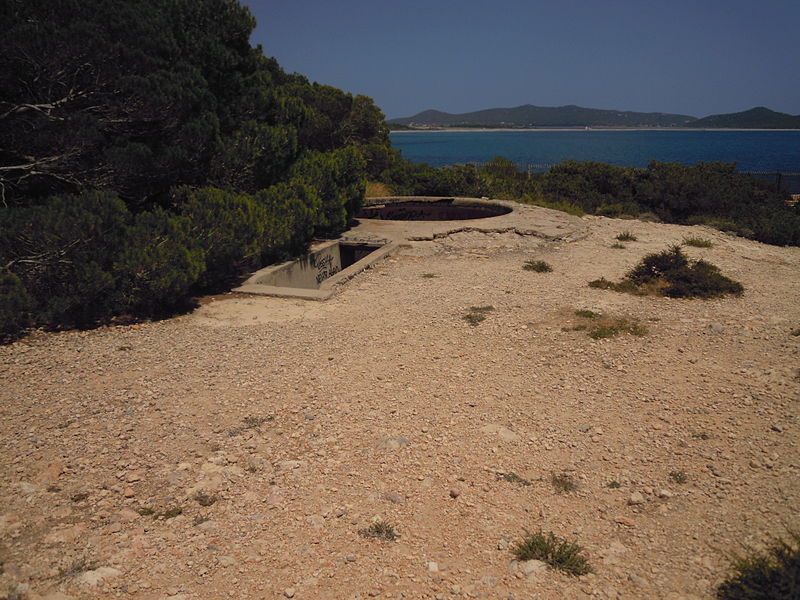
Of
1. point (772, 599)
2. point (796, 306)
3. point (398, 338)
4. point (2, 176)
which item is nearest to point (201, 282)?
point (2, 176)

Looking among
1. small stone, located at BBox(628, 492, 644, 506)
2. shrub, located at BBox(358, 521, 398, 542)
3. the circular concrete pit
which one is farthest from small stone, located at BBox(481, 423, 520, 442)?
the circular concrete pit

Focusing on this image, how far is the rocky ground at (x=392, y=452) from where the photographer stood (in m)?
2.93

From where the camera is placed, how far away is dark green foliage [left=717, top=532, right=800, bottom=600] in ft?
7.75

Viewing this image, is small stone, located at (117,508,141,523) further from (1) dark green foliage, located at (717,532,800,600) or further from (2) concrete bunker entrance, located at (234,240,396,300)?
(2) concrete bunker entrance, located at (234,240,396,300)

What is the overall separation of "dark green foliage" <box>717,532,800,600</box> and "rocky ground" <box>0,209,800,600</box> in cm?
14

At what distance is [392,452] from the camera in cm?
406

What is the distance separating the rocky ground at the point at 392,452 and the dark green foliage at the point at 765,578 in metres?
0.14

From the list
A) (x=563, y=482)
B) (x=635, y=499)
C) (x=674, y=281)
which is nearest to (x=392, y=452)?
(x=563, y=482)

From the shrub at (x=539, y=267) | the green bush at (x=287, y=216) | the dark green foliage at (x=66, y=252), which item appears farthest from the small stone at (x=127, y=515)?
the shrub at (x=539, y=267)

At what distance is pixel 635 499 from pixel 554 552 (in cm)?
82

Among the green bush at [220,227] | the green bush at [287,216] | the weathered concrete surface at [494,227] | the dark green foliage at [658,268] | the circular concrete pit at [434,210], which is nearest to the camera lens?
the green bush at [220,227]

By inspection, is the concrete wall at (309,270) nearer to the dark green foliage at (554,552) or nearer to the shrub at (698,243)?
the dark green foliage at (554,552)

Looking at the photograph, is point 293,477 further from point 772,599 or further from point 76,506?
point 772,599

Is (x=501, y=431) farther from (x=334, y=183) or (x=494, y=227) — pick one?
(x=494, y=227)
